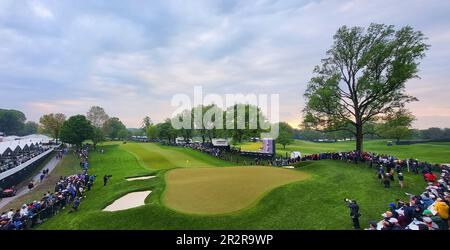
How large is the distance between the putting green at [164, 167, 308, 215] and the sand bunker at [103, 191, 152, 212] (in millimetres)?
1966

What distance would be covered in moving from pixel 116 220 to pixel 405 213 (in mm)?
14843

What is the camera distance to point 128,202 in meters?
18.9

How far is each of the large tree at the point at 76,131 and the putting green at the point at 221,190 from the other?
5012cm

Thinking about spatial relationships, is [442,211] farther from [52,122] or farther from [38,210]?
[52,122]

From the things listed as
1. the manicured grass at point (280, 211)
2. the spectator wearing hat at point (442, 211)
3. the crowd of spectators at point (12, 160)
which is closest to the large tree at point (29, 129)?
the crowd of spectators at point (12, 160)

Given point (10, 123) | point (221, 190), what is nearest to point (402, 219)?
point (221, 190)

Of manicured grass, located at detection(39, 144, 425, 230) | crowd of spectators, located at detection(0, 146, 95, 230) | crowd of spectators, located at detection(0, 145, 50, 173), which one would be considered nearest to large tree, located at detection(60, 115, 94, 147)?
crowd of spectators, located at detection(0, 145, 50, 173)

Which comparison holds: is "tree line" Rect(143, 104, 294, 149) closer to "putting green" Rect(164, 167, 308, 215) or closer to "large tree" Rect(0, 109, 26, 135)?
"putting green" Rect(164, 167, 308, 215)

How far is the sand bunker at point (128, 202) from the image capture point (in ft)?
57.4

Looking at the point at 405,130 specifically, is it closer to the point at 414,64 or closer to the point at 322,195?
the point at 414,64

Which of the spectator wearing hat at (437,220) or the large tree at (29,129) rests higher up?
the large tree at (29,129)

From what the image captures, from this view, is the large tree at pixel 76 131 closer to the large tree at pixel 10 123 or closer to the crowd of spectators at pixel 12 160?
the crowd of spectators at pixel 12 160

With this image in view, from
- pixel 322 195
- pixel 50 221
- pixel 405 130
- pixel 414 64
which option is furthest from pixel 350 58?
pixel 405 130
